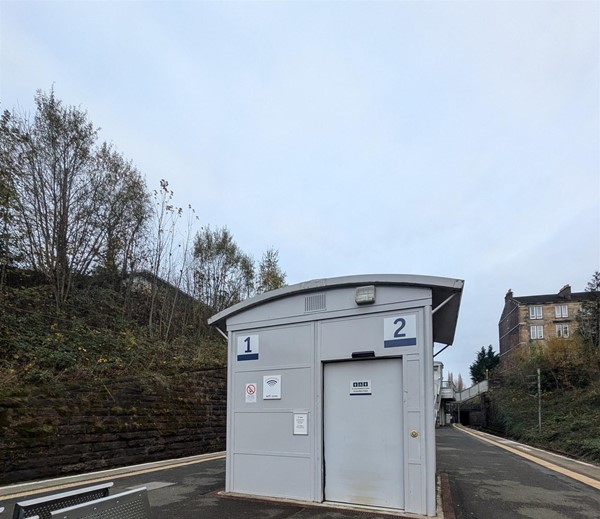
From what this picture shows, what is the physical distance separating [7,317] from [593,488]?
13.2m

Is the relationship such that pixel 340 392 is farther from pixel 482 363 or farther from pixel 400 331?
pixel 482 363

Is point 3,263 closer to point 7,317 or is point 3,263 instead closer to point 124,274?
point 7,317

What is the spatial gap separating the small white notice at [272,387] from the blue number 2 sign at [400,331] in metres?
1.82

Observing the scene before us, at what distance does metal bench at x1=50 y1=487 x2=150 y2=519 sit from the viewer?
3156mm

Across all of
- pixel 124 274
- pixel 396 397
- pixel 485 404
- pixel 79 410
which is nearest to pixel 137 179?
pixel 124 274

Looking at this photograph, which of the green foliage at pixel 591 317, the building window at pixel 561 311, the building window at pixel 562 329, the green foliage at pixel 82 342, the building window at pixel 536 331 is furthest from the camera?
the building window at pixel 561 311

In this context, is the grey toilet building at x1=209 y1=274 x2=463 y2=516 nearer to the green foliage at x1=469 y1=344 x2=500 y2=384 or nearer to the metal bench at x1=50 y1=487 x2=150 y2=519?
the metal bench at x1=50 y1=487 x2=150 y2=519

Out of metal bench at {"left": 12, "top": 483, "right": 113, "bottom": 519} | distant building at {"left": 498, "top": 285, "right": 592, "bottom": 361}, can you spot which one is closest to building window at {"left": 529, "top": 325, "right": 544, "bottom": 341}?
distant building at {"left": 498, "top": 285, "right": 592, "bottom": 361}

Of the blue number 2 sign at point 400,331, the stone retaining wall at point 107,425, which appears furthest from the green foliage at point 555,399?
the blue number 2 sign at point 400,331

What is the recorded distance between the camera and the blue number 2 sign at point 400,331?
617 cm

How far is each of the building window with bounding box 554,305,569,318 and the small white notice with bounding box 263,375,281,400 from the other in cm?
6640

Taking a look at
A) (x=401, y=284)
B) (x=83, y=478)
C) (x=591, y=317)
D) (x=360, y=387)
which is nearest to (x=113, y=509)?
(x=360, y=387)

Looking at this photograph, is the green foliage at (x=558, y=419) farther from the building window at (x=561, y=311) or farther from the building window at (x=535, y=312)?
the building window at (x=561, y=311)

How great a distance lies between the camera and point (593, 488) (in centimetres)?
888
